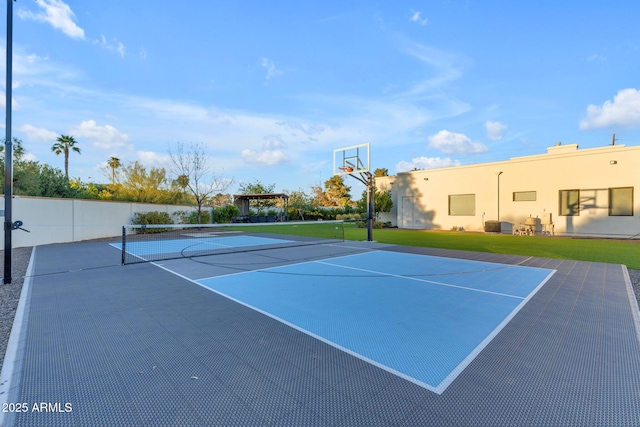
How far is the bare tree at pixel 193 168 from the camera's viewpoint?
20000mm

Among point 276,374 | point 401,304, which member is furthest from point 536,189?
point 276,374

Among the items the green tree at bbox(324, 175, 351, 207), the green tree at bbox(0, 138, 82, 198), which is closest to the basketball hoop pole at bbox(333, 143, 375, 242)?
the green tree at bbox(0, 138, 82, 198)

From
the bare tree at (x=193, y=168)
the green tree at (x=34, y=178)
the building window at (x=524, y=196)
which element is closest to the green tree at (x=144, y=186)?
the bare tree at (x=193, y=168)

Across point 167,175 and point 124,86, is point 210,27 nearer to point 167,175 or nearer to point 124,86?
point 124,86

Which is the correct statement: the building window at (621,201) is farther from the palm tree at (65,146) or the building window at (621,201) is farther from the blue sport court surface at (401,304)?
the palm tree at (65,146)

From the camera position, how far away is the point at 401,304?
14.7 feet

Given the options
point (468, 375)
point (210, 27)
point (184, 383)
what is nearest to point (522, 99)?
point (210, 27)

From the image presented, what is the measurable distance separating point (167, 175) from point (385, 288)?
74.1 ft

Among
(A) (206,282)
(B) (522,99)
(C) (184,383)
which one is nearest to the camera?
(C) (184,383)

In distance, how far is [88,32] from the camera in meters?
10.0

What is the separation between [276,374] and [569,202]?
19573 millimetres

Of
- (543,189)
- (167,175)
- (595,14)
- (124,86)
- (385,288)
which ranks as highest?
(595,14)

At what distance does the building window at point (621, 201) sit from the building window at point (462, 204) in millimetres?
6517

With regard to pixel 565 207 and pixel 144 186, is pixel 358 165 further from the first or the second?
pixel 144 186
